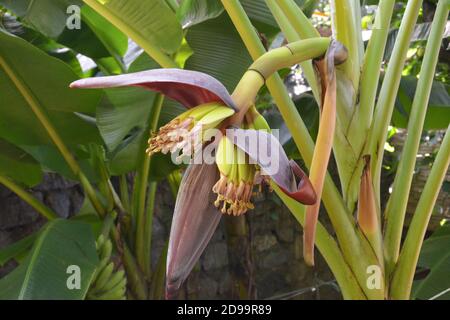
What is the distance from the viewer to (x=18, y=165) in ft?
3.10

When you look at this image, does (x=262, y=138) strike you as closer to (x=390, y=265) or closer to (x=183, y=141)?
(x=183, y=141)

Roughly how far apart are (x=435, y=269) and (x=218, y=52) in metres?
0.49

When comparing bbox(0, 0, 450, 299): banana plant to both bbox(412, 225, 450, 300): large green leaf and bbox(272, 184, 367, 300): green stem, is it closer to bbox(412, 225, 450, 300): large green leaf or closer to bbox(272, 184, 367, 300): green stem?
bbox(272, 184, 367, 300): green stem

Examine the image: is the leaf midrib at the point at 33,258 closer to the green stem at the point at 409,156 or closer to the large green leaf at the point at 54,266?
the large green leaf at the point at 54,266

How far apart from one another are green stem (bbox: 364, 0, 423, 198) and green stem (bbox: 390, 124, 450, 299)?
0.05 metres

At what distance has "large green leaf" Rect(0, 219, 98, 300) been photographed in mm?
612

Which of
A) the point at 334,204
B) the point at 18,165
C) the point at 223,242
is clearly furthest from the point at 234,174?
the point at 223,242

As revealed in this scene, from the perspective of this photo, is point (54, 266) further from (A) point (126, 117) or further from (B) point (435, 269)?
(B) point (435, 269)

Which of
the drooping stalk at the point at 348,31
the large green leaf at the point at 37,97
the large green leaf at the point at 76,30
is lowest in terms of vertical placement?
the drooping stalk at the point at 348,31

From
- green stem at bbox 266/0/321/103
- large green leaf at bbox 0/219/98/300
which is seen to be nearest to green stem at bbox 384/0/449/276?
green stem at bbox 266/0/321/103

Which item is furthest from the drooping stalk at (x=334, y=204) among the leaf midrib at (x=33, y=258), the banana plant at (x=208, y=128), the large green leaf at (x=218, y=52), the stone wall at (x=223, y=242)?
the stone wall at (x=223, y=242)

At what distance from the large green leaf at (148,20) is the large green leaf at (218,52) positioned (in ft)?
0.40

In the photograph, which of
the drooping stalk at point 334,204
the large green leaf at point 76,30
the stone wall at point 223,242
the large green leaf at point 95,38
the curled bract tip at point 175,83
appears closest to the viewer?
the curled bract tip at point 175,83

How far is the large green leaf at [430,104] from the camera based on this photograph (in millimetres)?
851
